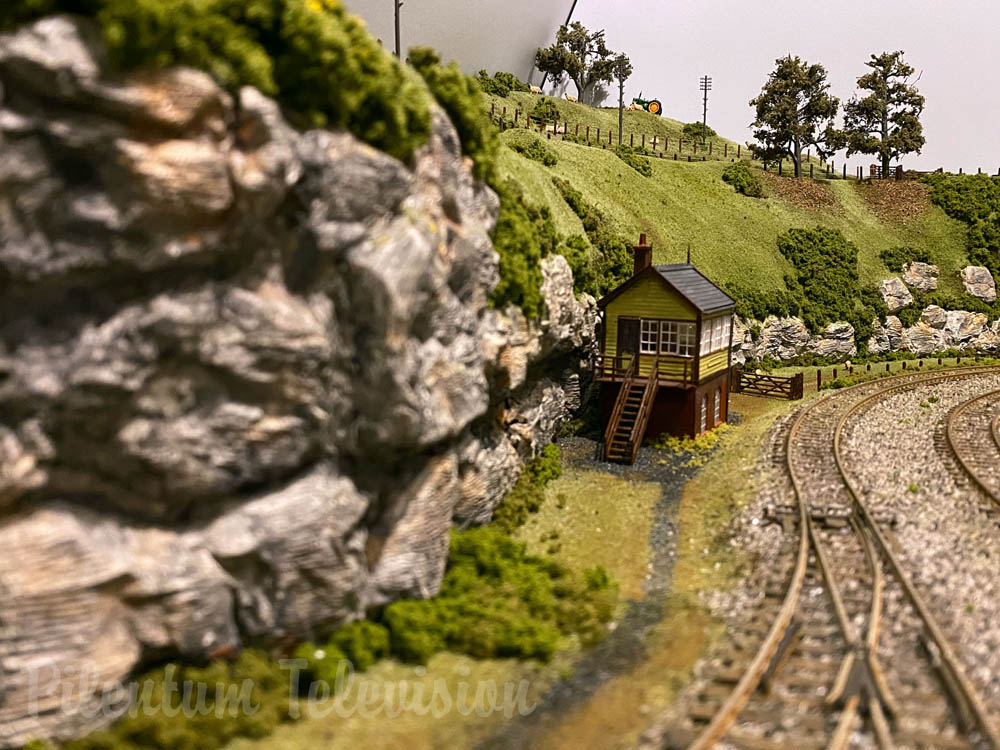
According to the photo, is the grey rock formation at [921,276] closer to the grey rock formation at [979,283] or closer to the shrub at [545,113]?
the grey rock formation at [979,283]

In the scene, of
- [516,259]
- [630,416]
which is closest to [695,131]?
[630,416]

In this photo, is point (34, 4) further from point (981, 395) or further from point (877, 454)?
point (981, 395)

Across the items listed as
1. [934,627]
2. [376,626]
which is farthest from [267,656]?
[934,627]

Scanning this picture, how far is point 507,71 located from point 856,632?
69.2 metres

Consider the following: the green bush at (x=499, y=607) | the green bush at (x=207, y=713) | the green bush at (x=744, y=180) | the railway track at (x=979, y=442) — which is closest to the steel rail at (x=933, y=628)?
the railway track at (x=979, y=442)

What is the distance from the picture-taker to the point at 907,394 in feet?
110

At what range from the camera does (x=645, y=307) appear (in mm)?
28297

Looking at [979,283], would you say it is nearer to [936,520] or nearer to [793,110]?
[793,110]

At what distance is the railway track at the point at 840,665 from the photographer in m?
11.7

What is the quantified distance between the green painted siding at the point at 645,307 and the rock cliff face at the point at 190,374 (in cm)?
1360

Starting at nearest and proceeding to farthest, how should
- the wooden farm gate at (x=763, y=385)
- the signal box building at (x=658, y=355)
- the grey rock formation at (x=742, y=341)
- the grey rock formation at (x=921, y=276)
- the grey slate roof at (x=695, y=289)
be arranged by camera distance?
the signal box building at (x=658, y=355), the grey slate roof at (x=695, y=289), the wooden farm gate at (x=763, y=385), the grey rock formation at (x=742, y=341), the grey rock formation at (x=921, y=276)

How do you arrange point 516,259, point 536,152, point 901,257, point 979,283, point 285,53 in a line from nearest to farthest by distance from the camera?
1. point 285,53
2. point 516,259
3. point 536,152
4. point 979,283
5. point 901,257

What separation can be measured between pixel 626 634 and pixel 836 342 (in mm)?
34006

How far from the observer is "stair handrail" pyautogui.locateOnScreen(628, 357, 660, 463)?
25.6 m
